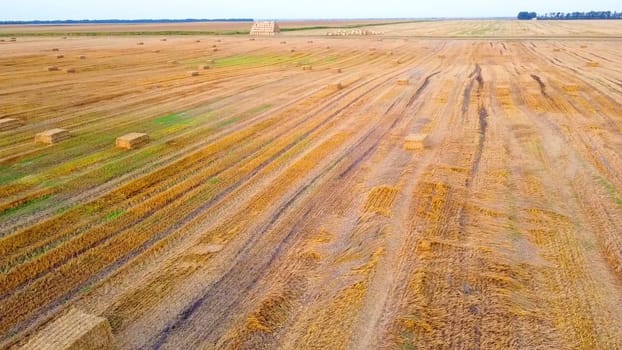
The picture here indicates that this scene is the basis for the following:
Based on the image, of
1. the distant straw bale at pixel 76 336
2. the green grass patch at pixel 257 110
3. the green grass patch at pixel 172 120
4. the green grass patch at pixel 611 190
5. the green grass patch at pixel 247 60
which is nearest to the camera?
the distant straw bale at pixel 76 336

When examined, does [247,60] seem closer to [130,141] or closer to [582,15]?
[130,141]

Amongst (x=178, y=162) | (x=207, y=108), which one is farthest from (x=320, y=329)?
(x=207, y=108)

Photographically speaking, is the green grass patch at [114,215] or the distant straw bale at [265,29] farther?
the distant straw bale at [265,29]

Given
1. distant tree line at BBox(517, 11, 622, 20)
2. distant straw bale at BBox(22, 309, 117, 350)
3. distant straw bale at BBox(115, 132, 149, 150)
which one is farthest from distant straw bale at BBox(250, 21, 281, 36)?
distant tree line at BBox(517, 11, 622, 20)

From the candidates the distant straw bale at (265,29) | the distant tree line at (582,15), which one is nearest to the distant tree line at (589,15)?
the distant tree line at (582,15)

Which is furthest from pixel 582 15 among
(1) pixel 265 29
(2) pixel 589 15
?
(1) pixel 265 29

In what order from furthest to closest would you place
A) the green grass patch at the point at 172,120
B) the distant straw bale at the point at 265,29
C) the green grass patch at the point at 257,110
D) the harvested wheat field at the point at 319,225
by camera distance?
the distant straw bale at the point at 265,29, the green grass patch at the point at 257,110, the green grass patch at the point at 172,120, the harvested wheat field at the point at 319,225

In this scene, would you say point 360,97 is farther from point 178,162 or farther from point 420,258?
point 420,258

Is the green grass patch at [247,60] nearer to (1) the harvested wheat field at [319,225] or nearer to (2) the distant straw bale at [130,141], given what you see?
(1) the harvested wheat field at [319,225]
